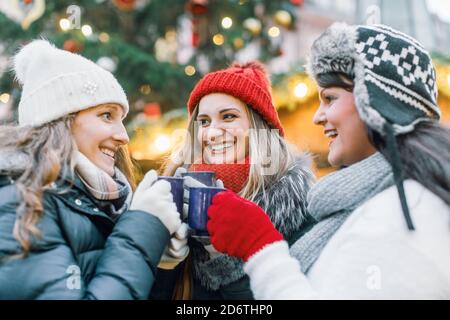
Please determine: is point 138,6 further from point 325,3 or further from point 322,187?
point 325,3

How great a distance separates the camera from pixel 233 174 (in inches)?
98.7

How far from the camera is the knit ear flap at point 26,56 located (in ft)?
7.08

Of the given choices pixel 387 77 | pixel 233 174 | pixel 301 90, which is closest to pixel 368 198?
pixel 387 77

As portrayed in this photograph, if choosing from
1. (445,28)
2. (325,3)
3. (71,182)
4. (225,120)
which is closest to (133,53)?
(225,120)

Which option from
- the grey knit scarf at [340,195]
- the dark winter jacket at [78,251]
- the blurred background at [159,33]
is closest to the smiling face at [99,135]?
the dark winter jacket at [78,251]

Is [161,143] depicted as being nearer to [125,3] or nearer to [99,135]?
[99,135]

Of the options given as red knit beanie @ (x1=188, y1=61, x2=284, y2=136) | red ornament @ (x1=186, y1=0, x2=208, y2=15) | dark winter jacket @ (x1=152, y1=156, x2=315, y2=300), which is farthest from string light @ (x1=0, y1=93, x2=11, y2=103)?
dark winter jacket @ (x1=152, y1=156, x2=315, y2=300)

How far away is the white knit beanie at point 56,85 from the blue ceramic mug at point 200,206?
0.57 meters

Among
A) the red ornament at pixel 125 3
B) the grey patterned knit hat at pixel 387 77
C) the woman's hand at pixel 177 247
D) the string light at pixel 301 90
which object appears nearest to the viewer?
the grey patterned knit hat at pixel 387 77

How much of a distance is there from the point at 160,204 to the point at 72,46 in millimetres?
4627

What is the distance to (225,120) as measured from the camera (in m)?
2.62

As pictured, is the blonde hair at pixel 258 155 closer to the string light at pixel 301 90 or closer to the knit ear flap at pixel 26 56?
the knit ear flap at pixel 26 56
